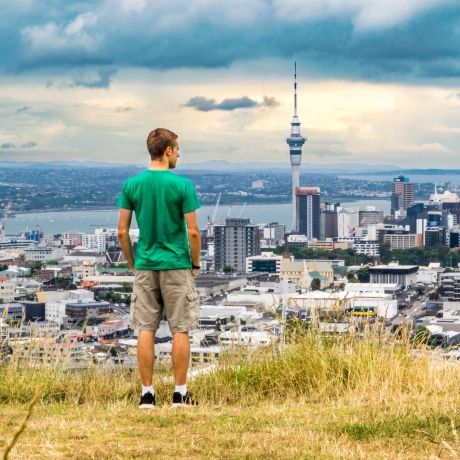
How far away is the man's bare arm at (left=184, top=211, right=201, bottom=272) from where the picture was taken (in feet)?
12.4

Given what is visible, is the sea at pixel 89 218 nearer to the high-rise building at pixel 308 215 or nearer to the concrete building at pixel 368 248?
the high-rise building at pixel 308 215

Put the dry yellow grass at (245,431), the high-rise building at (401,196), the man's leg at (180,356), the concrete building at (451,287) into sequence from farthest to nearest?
the high-rise building at (401,196), the concrete building at (451,287), the man's leg at (180,356), the dry yellow grass at (245,431)

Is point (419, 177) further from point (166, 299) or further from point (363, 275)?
point (166, 299)

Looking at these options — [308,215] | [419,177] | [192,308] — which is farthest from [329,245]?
[419,177]

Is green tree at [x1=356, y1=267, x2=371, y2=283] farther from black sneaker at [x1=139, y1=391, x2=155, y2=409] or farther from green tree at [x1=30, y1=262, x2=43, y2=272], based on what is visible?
black sneaker at [x1=139, y1=391, x2=155, y2=409]

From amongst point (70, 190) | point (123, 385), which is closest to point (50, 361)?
point (123, 385)

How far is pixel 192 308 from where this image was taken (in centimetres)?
384

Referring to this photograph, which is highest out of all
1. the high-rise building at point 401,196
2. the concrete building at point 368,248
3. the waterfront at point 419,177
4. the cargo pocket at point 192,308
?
the waterfront at point 419,177

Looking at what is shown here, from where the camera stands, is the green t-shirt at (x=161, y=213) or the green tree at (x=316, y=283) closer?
the green t-shirt at (x=161, y=213)

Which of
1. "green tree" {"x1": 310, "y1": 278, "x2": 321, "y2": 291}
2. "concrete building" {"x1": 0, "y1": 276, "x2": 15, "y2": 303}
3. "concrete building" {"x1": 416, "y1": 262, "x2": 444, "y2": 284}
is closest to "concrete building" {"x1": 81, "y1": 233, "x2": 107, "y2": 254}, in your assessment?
"concrete building" {"x1": 416, "y1": 262, "x2": 444, "y2": 284}

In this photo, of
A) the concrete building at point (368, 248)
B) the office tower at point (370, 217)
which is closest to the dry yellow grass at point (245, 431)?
the concrete building at point (368, 248)

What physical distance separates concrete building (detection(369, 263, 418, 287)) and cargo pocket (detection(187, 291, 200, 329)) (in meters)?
47.3

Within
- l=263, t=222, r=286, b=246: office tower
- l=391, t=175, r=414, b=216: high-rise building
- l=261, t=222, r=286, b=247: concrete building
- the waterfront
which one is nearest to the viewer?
l=261, t=222, r=286, b=247: concrete building

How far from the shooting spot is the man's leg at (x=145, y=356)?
154 inches
